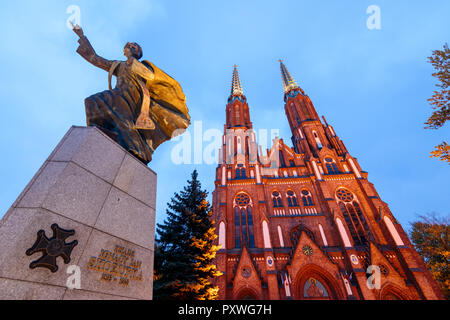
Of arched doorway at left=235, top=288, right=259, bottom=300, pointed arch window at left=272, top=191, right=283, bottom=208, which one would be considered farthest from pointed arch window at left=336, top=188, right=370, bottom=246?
arched doorway at left=235, top=288, right=259, bottom=300

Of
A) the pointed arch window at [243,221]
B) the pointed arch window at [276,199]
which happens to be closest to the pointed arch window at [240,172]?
the pointed arch window at [243,221]

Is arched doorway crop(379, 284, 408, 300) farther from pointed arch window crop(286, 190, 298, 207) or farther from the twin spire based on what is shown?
the twin spire

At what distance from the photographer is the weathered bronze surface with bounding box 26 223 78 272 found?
2.13 metres

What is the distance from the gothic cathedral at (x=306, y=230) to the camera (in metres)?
16.6

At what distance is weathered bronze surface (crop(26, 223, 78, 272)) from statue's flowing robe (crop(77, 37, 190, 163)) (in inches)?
81.3

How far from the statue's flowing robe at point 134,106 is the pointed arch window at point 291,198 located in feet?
65.0

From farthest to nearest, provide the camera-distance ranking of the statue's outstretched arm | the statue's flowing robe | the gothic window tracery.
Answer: the gothic window tracery < the statue's outstretched arm < the statue's flowing robe

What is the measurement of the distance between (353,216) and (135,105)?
2362cm

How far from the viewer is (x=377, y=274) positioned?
55.3ft

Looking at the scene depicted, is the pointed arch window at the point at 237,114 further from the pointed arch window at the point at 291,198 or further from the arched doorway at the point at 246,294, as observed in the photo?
the arched doorway at the point at 246,294

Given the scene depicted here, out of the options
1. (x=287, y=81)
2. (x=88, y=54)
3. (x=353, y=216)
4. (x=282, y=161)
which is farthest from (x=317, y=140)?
(x=88, y=54)

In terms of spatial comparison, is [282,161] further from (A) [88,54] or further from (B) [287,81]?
(A) [88,54]

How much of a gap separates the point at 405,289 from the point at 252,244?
40.6 feet
